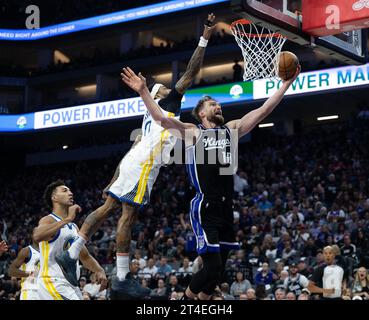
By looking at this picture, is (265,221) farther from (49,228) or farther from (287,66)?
(49,228)

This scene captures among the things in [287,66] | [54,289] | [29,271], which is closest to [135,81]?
[287,66]

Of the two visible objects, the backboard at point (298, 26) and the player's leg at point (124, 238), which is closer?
the player's leg at point (124, 238)

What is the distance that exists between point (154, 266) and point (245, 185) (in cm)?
589

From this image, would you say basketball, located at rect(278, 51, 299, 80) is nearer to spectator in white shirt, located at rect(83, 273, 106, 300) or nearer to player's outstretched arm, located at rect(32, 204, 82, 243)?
player's outstretched arm, located at rect(32, 204, 82, 243)

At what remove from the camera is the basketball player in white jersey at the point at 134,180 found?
23.2ft

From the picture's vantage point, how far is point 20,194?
29016 mm

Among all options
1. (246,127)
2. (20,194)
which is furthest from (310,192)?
(20,194)

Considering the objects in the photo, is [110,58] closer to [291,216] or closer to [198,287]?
A: [291,216]

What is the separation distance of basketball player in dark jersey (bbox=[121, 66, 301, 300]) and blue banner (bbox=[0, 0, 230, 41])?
774 inches

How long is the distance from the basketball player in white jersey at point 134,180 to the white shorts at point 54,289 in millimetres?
108

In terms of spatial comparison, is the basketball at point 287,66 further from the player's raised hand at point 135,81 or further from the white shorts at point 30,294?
the white shorts at point 30,294

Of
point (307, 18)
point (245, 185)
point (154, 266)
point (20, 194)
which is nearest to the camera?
point (307, 18)

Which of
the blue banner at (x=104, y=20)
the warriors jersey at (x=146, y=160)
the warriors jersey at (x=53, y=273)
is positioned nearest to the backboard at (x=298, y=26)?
the warriors jersey at (x=146, y=160)

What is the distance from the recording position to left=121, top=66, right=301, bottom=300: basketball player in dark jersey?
21.2 feet
